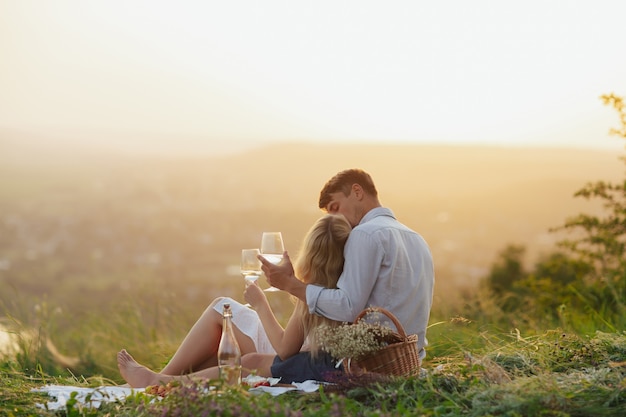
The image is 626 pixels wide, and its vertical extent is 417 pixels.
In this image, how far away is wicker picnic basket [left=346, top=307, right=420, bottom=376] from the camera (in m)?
3.78

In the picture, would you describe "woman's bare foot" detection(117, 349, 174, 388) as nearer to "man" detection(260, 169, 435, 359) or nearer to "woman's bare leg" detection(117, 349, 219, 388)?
"woman's bare leg" detection(117, 349, 219, 388)

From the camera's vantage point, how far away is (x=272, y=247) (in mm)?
4113

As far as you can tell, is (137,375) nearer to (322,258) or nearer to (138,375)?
(138,375)

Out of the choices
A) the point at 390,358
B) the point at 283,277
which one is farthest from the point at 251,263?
the point at 390,358

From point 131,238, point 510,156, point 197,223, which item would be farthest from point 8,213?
point 510,156

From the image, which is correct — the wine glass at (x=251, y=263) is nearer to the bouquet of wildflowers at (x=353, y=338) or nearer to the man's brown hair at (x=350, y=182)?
the bouquet of wildflowers at (x=353, y=338)

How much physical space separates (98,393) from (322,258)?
1.44m

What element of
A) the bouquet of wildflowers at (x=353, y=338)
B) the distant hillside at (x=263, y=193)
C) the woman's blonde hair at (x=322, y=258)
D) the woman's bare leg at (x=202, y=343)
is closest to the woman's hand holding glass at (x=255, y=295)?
the woman's blonde hair at (x=322, y=258)

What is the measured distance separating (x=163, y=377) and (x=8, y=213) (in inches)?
2021

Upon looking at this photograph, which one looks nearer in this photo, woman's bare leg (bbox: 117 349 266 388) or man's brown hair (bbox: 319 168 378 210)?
woman's bare leg (bbox: 117 349 266 388)

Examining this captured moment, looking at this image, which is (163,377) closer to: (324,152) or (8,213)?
(324,152)

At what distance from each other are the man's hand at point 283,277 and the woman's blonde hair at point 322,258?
0.11m

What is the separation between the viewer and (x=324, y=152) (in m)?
37.6

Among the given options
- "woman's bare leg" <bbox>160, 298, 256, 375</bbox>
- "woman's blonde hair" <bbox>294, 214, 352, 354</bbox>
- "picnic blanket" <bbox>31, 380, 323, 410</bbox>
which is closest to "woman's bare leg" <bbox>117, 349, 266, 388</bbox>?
"woman's bare leg" <bbox>160, 298, 256, 375</bbox>
